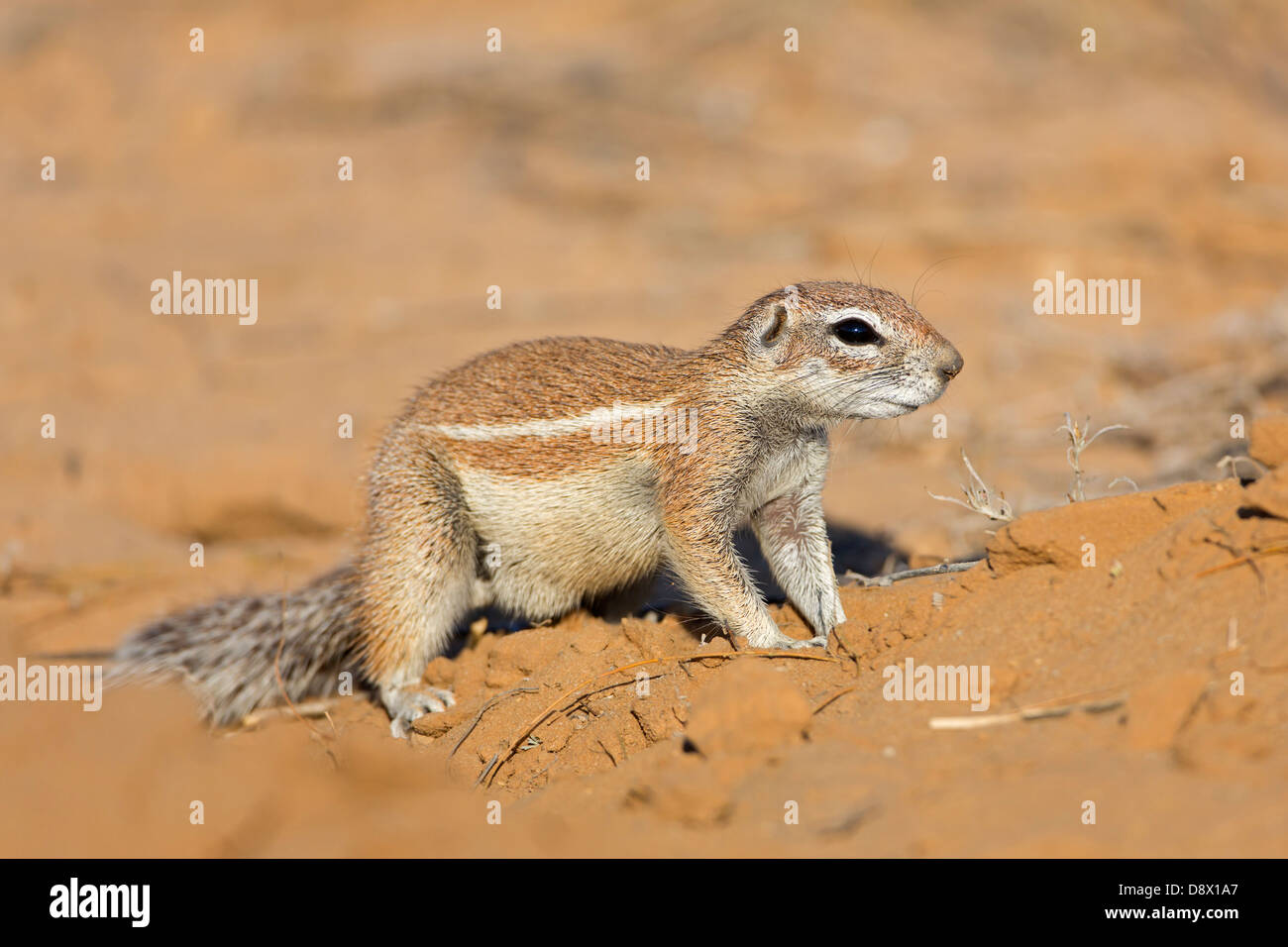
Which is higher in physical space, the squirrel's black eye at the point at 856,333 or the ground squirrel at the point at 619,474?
the squirrel's black eye at the point at 856,333

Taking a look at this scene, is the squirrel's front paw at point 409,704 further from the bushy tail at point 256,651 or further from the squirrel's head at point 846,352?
the squirrel's head at point 846,352

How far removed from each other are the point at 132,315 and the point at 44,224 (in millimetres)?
3494

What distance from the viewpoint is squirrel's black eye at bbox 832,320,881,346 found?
532 centimetres

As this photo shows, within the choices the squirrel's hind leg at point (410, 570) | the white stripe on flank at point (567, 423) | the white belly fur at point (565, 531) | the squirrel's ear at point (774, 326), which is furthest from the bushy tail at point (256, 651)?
the squirrel's ear at point (774, 326)

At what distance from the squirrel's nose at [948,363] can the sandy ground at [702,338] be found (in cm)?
79

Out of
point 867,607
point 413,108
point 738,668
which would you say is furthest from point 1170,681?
point 413,108

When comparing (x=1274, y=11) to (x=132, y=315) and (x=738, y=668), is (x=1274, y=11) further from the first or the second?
(x=738, y=668)

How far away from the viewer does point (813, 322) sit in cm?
549

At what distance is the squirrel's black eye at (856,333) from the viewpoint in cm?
532

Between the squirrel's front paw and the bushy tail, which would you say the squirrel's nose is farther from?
the bushy tail

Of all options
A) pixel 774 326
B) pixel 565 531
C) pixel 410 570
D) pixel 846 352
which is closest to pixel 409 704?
pixel 410 570

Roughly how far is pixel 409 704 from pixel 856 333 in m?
2.67

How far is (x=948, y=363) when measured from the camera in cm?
524

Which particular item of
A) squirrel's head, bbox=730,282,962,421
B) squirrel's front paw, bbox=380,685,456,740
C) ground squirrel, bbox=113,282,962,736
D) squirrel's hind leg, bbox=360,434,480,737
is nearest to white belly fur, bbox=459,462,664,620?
ground squirrel, bbox=113,282,962,736
